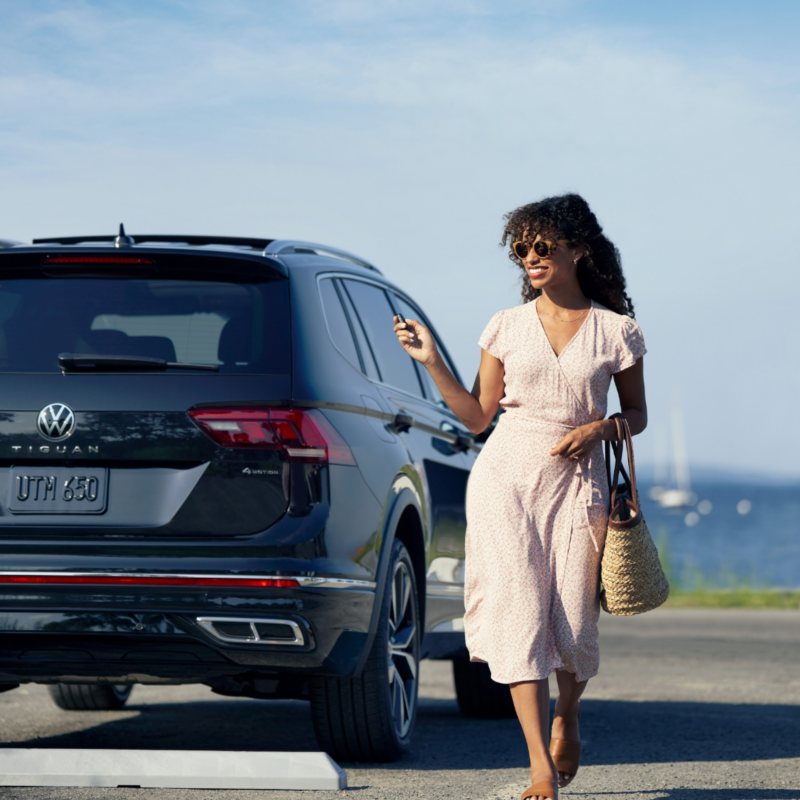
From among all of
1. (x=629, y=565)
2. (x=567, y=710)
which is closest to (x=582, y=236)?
(x=629, y=565)

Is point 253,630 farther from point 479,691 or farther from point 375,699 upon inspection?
point 479,691

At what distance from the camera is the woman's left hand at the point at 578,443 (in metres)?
4.19

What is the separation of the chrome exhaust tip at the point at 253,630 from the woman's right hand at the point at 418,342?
38.2 inches

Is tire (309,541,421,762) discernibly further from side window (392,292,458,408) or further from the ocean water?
the ocean water

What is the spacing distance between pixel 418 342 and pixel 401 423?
1.22 meters

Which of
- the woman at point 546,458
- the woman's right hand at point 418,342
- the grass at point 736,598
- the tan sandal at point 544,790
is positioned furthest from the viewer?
the grass at point 736,598

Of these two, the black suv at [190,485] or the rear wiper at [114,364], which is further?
the rear wiper at [114,364]

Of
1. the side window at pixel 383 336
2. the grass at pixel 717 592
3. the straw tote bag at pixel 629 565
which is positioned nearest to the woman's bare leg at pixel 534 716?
the straw tote bag at pixel 629 565

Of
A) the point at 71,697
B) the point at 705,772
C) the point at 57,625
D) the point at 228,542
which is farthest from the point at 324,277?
the point at 71,697

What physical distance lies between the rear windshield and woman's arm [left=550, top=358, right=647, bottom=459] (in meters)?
1.05

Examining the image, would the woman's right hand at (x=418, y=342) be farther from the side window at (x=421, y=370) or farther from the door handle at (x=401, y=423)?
the side window at (x=421, y=370)

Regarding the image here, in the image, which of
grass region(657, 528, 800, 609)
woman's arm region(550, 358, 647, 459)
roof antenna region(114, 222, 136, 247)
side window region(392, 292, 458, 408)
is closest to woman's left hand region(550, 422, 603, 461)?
woman's arm region(550, 358, 647, 459)

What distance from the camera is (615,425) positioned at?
4305 millimetres

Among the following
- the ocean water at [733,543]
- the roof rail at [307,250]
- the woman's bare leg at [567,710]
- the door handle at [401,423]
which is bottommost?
the ocean water at [733,543]
